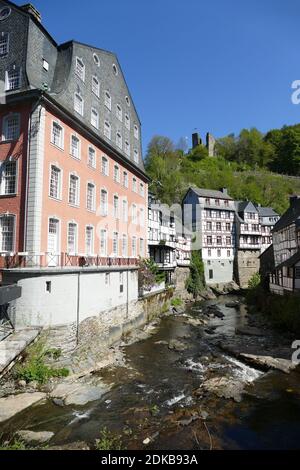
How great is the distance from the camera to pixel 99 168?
2316cm

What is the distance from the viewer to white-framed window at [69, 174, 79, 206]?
1958cm

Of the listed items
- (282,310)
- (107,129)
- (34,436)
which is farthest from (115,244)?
(34,436)

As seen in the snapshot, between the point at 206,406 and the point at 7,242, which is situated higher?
the point at 7,242

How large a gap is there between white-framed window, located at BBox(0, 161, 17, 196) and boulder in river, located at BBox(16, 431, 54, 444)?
12.0m

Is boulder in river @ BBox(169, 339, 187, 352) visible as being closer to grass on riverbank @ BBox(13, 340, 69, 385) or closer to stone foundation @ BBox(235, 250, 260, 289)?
grass on riverbank @ BBox(13, 340, 69, 385)

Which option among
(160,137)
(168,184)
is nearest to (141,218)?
(168,184)

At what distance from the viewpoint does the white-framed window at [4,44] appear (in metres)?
18.6

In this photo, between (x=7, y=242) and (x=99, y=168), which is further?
(x=99, y=168)

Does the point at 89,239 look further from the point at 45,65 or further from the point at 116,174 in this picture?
the point at 45,65

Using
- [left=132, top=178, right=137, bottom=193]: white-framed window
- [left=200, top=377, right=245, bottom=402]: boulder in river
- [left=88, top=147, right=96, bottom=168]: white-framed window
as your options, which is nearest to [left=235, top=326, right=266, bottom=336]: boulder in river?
[left=200, top=377, right=245, bottom=402]: boulder in river

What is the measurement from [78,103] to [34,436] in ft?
63.2

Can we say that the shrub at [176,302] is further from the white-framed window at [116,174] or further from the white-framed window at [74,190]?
the white-framed window at [74,190]

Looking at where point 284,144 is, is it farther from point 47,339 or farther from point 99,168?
point 47,339

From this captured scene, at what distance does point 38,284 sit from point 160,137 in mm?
77522
